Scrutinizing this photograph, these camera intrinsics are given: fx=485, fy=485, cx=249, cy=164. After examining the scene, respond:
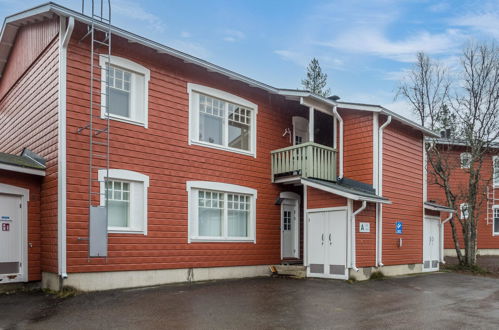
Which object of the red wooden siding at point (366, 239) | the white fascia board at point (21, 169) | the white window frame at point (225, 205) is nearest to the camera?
the white fascia board at point (21, 169)

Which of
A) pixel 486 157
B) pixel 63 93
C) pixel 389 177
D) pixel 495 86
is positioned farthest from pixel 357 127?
pixel 486 157

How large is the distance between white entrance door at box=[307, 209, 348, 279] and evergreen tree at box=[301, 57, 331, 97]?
2572cm

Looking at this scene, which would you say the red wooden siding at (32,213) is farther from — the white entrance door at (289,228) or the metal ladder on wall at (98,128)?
the white entrance door at (289,228)

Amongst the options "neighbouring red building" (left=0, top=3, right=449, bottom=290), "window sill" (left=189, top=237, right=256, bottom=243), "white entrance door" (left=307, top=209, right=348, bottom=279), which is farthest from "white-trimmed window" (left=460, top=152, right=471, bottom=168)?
"window sill" (left=189, top=237, right=256, bottom=243)

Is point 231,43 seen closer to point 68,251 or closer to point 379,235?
point 379,235

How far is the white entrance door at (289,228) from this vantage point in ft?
52.4

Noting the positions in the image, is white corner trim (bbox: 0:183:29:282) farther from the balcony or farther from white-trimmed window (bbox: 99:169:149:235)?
the balcony

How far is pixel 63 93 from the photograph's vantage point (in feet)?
36.0

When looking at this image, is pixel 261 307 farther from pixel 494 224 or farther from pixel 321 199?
pixel 494 224

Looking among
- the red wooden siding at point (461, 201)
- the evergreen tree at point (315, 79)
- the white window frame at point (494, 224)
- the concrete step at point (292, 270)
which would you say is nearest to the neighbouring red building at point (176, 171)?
the concrete step at point (292, 270)

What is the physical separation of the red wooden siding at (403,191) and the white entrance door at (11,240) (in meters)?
10.3

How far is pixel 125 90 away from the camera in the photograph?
12.3 meters

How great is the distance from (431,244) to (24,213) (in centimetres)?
1340

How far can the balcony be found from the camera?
14.9 meters
